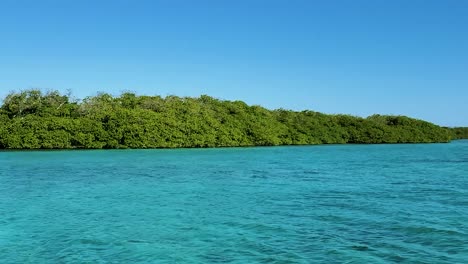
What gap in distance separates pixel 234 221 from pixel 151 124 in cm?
4972

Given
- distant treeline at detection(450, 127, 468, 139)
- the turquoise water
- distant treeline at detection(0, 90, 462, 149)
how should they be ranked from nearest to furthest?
the turquoise water
distant treeline at detection(0, 90, 462, 149)
distant treeline at detection(450, 127, 468, 139)

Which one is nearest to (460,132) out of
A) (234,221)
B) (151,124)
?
(151,124)

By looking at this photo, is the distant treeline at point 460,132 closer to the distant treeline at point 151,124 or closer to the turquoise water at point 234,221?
the distant treeline at point 151,124

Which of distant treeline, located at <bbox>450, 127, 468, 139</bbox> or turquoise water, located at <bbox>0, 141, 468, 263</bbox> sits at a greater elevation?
distant treeline, located at <bbox>450, 127, 468, 139</bbox>

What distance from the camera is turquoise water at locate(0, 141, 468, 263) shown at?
9.50 metres

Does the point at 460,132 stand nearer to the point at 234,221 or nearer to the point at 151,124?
the point at 151,124

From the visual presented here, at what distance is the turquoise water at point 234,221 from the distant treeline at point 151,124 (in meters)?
35.1

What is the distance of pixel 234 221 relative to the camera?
13.0m

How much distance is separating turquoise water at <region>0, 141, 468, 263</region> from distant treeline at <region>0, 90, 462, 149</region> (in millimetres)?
35068

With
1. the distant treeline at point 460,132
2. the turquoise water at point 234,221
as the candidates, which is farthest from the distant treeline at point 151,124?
the distant treeline at point 460,132

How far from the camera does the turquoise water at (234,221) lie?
9.50 m

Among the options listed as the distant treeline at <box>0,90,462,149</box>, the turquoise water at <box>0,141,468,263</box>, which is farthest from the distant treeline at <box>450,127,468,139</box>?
the turquoise water at <box>0,141,468,263</box>

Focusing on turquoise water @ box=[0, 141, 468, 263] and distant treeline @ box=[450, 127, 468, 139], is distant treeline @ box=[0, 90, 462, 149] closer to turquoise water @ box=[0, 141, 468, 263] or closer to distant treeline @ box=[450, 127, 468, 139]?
turquoise water @ box=[0, 141, 468, 263]

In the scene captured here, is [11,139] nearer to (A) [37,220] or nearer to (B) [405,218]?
(A) [37,220]
